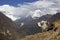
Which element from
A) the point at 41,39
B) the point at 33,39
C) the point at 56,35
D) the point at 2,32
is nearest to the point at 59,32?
the point at 56,35

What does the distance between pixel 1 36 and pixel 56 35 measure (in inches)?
976

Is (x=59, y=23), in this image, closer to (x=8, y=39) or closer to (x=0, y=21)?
(x=0, y=21)

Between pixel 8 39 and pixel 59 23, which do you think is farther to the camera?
pixel 59 23

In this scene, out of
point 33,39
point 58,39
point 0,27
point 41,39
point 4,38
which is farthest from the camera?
point 33,39

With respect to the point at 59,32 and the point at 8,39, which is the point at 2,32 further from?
the point at 59,32

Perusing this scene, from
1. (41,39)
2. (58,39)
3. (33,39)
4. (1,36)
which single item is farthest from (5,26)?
(33,39)

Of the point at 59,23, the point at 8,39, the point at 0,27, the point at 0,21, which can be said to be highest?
the point at 59,23

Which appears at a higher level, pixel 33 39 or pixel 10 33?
pixel 33 39

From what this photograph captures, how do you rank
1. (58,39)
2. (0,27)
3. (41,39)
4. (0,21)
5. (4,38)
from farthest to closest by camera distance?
(41,39)
(58,39)
(0,21)
(0,27)
(4,38)

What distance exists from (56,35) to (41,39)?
1345 cm

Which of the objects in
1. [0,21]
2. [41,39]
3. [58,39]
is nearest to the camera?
[0,21]

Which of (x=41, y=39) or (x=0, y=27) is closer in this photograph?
(x=0, y=27)

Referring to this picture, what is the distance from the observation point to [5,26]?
34.6 metres

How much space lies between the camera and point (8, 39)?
31.4 meters
